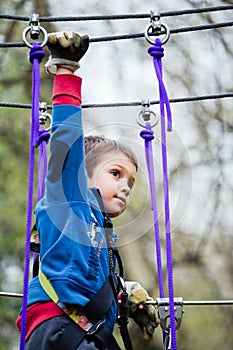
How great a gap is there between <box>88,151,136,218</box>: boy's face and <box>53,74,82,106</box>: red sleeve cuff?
20 cm

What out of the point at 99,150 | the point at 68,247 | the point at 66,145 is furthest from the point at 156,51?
the point at 68,247

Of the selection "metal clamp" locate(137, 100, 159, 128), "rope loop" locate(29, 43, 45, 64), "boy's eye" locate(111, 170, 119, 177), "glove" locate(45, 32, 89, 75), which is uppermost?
"metal clamp" locate(137, 100, 159, 128)

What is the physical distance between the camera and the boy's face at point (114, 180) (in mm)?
1478

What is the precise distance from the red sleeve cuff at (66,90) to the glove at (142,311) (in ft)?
1.76

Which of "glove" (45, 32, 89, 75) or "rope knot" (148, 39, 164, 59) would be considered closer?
"glove" (45, 32, 89, 75)

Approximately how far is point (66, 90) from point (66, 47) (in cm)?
7

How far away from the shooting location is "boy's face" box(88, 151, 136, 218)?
1478 millimetres

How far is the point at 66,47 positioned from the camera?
1.31 meters

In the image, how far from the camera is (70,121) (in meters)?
1.32

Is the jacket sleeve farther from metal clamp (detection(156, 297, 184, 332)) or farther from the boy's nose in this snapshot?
metal clamp (detection(156, 297, 184, 332))

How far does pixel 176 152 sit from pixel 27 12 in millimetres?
1191

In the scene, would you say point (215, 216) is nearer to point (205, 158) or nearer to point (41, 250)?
point (205, 158)

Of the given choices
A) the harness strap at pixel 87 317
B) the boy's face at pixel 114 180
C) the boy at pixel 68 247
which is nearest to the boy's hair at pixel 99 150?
the boy's face at pixel 114 180

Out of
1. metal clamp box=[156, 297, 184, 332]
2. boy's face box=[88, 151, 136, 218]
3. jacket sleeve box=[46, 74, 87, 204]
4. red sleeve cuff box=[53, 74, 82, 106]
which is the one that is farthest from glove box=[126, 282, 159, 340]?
red sleeve cuff box=[53, 74, 82, 106]
